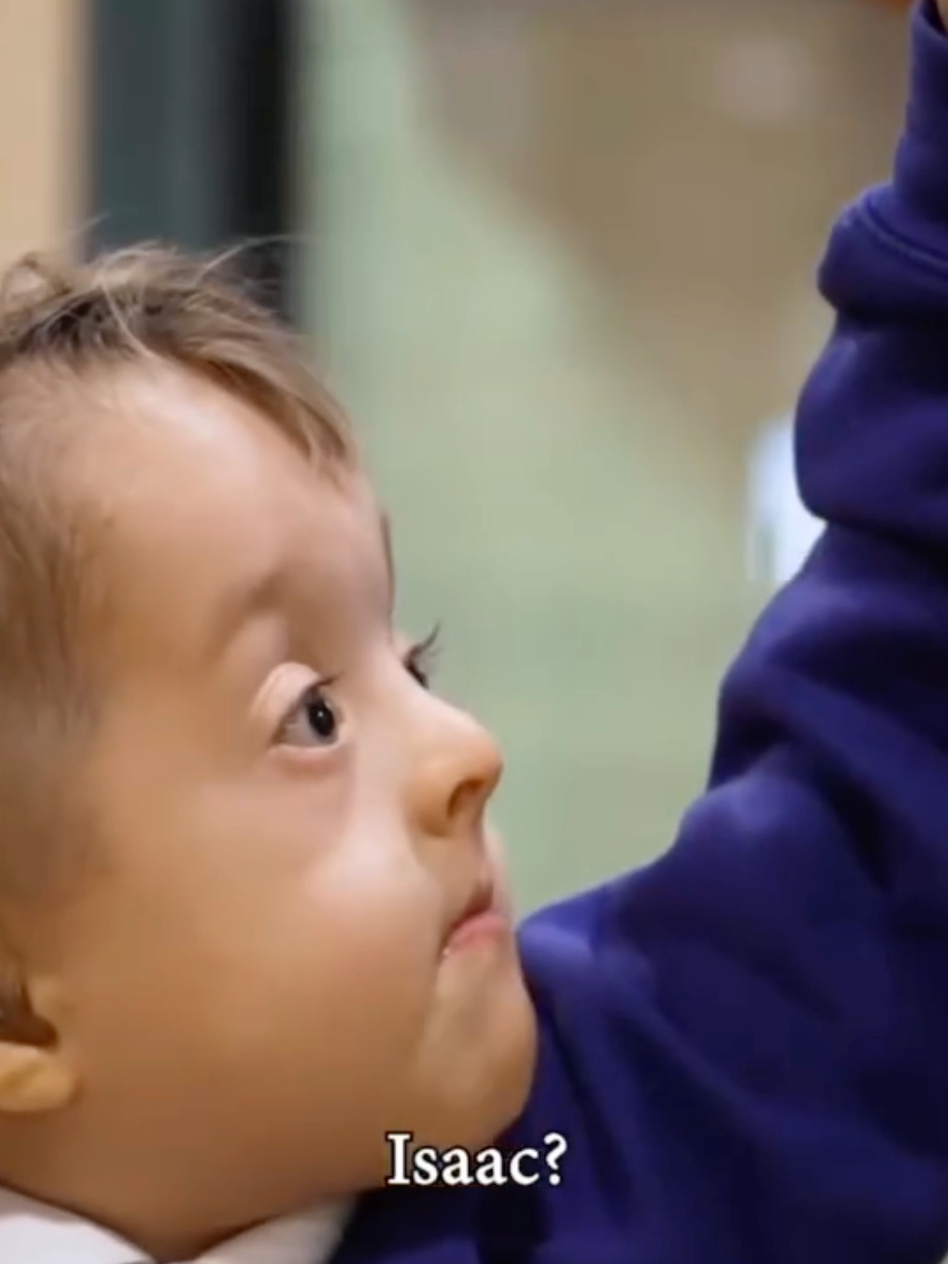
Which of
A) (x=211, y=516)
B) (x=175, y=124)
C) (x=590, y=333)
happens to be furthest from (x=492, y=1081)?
(x=590, y=333)

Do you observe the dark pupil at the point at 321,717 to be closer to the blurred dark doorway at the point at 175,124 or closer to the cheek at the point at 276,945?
the cheek at the point at 276,945

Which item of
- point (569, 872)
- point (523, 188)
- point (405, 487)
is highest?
point (523, 188)

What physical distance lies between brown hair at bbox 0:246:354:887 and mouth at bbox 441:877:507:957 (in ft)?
0.30

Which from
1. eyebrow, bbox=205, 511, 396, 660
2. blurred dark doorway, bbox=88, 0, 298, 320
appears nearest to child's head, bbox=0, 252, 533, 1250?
eyebrow, bbox=205, 511, 396, 660

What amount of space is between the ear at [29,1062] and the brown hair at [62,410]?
3cm

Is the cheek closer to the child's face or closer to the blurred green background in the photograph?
the child's face

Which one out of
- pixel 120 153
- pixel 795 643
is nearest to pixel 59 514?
pixel 795 643

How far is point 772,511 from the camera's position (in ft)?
3.73

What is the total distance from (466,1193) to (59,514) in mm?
183

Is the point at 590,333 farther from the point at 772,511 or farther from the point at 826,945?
the point at 826,945

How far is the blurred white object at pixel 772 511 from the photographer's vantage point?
1.12 m

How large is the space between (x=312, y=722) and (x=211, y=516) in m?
0.05

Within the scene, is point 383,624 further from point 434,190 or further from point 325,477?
point 434,190

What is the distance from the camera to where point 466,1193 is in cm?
56
